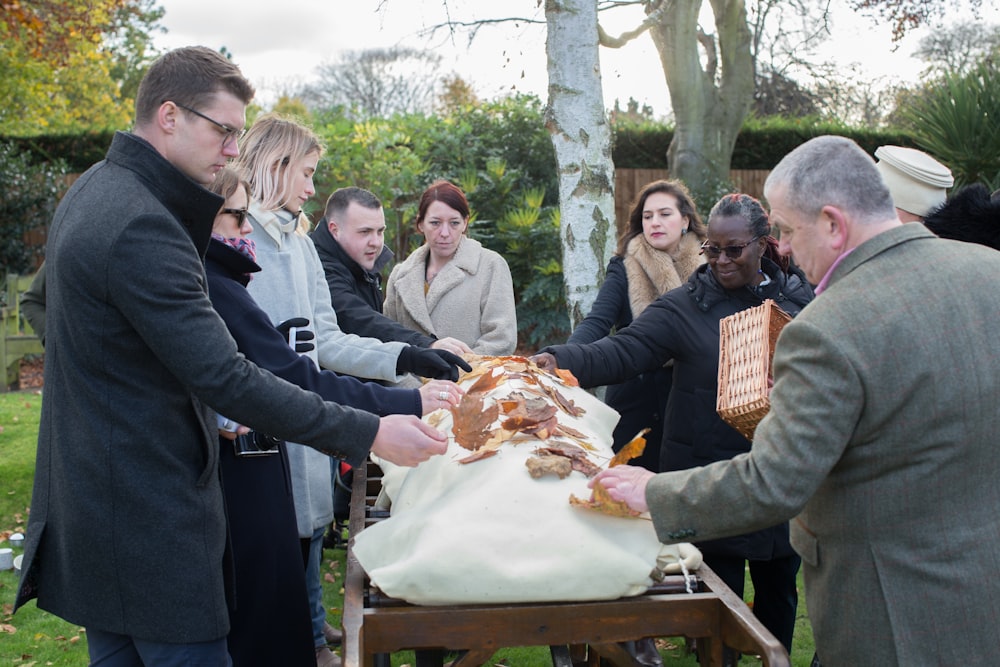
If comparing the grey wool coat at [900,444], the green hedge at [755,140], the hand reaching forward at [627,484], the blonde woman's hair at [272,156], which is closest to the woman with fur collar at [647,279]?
the blonde woman's hair at [272,156]

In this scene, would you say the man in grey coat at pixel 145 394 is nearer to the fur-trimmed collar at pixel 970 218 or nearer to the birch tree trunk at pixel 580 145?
the fur-trimmed collar at pixel 970 218

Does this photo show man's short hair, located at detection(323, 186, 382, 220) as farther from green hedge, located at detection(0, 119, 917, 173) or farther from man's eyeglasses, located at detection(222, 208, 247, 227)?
green hedge, located at detection(0, 119, 917, 173)

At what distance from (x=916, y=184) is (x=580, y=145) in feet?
7.72

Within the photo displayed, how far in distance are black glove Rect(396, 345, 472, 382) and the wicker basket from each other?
1056mm

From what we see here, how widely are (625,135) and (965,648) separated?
13.6 metres

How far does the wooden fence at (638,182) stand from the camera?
46.8 ft

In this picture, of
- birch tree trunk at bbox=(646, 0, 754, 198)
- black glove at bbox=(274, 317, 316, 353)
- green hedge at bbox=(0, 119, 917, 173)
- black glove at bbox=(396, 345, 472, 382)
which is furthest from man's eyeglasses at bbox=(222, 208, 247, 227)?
green hedge at bbox=(0, 119, 917, 173)

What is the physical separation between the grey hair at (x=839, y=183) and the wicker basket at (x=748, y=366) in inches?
27.1

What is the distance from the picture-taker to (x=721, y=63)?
46.3ft

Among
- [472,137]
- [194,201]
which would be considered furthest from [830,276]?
[472,137]

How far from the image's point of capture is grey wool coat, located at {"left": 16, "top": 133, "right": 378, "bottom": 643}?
2047mm

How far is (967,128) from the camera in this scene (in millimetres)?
8008

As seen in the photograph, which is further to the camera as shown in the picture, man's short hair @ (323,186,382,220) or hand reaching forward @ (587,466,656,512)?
man's short hair @ (323,186,382,220)

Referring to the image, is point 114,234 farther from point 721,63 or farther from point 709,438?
point 721,63
